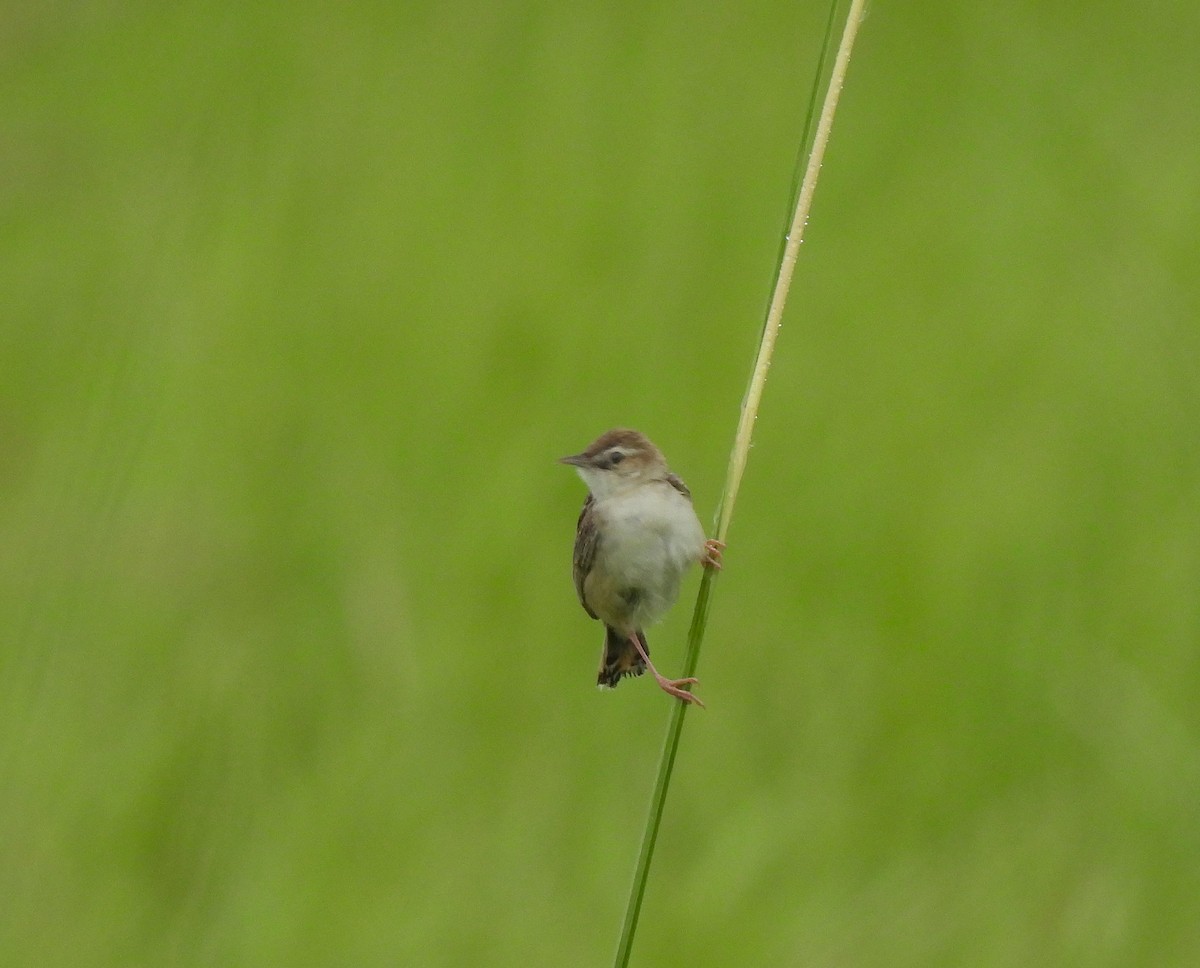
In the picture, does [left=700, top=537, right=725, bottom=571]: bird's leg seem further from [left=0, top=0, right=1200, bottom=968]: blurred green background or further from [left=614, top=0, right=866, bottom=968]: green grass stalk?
[left=0, top=0, right=1200, bottom=968]: blurred green background

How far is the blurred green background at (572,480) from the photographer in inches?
178

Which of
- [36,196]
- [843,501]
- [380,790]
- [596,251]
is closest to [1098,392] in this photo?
[843,501]

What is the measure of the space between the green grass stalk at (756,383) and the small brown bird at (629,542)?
1.24 meters

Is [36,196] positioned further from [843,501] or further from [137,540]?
[843,501]

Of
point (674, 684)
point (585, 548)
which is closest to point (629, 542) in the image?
point (585, 548)

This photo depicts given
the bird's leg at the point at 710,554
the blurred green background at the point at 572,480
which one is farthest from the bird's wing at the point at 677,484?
the blurred green background at the point at 572,480

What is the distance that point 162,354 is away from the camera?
6.12 meters

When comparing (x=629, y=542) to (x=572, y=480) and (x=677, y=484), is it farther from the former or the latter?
(x=572, y=480)

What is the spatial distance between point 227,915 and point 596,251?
3571 mm

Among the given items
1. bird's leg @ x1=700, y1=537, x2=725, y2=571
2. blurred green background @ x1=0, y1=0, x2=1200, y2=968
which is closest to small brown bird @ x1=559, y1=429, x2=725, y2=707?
bird's leg @ x1=700, y1=537, x2=725, y2=571

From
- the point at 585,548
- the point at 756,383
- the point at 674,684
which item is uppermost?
the point at 756,383

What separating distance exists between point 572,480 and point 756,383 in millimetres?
3290

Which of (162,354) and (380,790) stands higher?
(162,354)

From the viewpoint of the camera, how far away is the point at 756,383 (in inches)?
110
